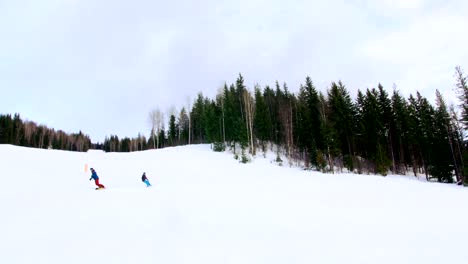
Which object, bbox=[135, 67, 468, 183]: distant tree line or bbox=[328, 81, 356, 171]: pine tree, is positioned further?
bbox=[328, 81, 356, 171]: pine tree

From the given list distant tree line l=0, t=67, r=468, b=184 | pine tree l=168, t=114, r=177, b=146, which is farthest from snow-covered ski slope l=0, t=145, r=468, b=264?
pine tree l=168, t=114, r=177, b=146

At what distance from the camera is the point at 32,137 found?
82.5 metres

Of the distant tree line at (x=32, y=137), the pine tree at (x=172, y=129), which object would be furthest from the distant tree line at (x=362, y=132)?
the distant tree line at (x=32, y=137)

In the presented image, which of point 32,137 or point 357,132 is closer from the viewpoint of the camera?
point 357,132

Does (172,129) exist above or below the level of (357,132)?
above

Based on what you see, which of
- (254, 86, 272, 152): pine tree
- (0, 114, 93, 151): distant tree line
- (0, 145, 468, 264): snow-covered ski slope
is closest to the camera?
(0, 145, 468, 264): snow-covered ski slope

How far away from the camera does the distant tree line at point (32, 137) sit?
72188 mm

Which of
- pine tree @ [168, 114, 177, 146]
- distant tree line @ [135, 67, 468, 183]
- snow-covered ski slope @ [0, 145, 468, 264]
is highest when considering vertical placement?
pine tree @ [168, 114, 177, 146]

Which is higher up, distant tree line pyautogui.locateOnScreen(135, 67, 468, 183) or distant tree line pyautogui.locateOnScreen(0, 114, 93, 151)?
distant tree line pyautogui.locateOnScreen(0, 114, 93, 151)

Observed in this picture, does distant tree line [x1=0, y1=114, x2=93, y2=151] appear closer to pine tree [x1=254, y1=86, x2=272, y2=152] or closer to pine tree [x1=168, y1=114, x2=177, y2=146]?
pine tree [x1=168, y1=114, x2=177, y2=146]

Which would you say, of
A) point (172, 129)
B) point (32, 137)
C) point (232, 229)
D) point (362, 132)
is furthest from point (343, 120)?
point (32, 137)

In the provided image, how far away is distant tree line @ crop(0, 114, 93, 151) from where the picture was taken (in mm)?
72188

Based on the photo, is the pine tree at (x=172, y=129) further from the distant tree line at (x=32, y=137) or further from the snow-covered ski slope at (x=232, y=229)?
the snow-covered ski slope at (x=232, y=229)

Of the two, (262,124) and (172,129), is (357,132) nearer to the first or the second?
(262,124)
